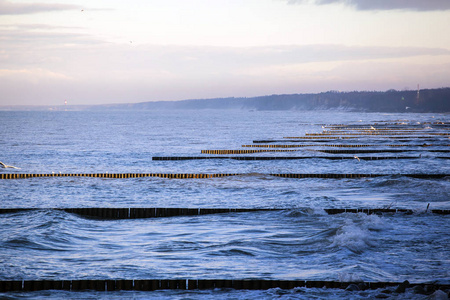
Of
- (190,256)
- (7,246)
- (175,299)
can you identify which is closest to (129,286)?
(175,299)

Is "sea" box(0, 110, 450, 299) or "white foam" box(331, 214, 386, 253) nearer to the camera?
"sea" box(0, 110, 450, 299)

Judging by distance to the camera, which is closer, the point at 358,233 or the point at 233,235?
the point at 358,233

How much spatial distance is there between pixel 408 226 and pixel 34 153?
118 feet

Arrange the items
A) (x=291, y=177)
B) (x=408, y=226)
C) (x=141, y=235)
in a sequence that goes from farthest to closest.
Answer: (x=291, y=177)
(x=408, y=226)
(x=141, y=235)

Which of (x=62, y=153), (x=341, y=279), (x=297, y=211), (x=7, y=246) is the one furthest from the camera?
(x=62, y=153)

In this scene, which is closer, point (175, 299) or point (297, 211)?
point (175, 299)

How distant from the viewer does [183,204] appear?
62.4 ft

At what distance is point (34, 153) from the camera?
44.5 metres

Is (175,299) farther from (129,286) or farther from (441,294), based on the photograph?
(441,294)

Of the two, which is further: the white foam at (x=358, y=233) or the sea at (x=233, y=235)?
the white foam at (x=358, y=233)

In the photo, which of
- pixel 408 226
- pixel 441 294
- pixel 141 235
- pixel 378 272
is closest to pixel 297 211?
pixel 408 226

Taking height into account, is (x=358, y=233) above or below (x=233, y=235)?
above

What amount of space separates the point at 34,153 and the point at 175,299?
38.1m

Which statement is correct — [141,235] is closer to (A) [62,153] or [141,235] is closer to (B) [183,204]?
(B) [183,204]
